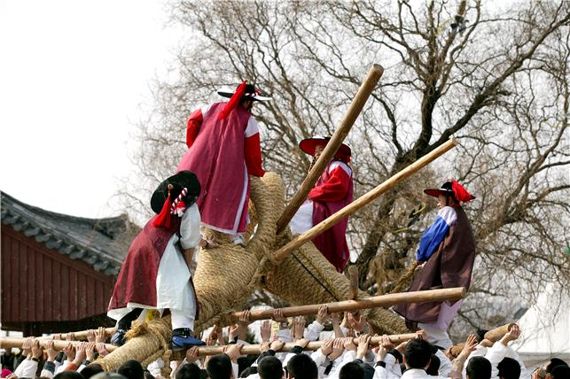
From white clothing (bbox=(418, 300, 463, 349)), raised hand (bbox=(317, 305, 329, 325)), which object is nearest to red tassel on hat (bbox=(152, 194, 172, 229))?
raised hand (bbox=(317, 305, 329, 325))

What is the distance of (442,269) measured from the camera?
28.8 ft

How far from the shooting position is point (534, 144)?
1433cm

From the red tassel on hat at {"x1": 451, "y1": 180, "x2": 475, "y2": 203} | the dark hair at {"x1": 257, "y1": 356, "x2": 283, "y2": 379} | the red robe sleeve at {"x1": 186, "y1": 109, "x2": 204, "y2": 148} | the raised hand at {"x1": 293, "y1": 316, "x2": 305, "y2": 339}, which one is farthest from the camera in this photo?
the red tassel on hat at {"x1": 451, "y1": 180, "x2": 475, "y2": 203}

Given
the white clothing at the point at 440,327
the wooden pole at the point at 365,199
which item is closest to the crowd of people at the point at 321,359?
the white clothing at the point at 440,327

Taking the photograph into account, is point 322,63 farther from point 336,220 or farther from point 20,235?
point 336,220

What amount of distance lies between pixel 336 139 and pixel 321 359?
1535 millimetres

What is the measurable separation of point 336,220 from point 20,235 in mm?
8789

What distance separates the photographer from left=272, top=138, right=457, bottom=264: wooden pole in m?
7.93

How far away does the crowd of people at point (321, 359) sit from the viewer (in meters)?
6.07

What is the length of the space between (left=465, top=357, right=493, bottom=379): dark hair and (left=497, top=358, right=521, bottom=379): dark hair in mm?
380

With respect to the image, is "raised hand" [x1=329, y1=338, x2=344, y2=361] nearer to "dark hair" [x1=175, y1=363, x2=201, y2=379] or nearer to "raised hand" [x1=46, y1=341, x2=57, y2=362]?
"dark hair" [x1=175, y1=363, x2=201, y2=379]

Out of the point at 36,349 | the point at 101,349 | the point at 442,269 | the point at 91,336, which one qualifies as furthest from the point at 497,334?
the point at 36,349

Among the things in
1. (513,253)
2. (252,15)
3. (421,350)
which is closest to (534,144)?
(513,253)

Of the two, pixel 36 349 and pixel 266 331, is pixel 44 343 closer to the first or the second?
pixel 36 349
